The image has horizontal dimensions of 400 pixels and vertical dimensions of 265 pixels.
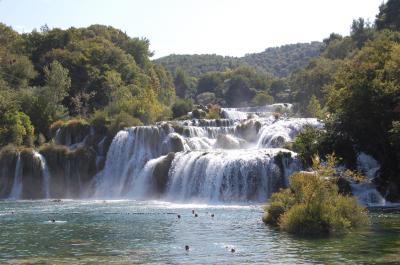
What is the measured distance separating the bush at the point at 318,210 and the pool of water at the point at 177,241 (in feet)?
2.81

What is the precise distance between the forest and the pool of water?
10475mm

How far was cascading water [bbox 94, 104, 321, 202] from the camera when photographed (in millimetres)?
49969

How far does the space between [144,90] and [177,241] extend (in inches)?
2244

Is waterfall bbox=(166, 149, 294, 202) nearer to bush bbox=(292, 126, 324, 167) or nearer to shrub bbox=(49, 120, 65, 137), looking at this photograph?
bush bbox=(292, 126, 324, 167)

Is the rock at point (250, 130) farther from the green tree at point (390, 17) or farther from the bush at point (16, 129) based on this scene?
the green tree at point (390, 17)

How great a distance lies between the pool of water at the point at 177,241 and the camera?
23.8 metres

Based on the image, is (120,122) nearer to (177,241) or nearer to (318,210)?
(177,241)

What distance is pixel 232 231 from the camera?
103 feet

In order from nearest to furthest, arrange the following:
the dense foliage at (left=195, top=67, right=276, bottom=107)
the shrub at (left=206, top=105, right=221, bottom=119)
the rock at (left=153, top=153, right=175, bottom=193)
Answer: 1. the rock at (left=153, top=153, right=175, bottom=193)
2. the shrub at (left=206, top=105, right=221, bottom=119)
3. the dense foliage at (left=195, top=67, right=276, bottom=107)

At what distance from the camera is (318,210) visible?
97.1 feet

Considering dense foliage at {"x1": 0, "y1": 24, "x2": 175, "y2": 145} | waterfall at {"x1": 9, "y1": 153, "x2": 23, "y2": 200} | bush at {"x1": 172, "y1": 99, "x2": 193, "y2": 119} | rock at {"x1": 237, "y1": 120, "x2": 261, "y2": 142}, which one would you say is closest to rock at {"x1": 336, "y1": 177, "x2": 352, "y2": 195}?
rock at {"x1": 237, "y1": 120, "x2": 261, "y2": 142}

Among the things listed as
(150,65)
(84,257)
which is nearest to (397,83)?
(84,257)

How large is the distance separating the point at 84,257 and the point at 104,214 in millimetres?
17493

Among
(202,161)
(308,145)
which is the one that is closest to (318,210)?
(308,145)
